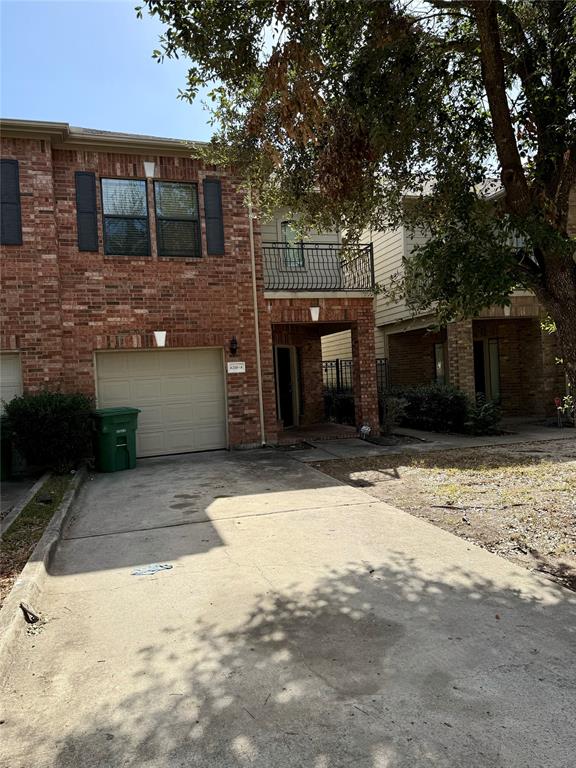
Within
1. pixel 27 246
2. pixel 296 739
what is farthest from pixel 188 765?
pixel 27 246

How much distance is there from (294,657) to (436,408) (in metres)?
11.1

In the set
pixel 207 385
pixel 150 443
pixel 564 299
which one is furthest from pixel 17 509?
pixel 564 299

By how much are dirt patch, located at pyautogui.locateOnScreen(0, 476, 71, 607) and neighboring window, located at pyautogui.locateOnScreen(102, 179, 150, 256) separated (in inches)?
195

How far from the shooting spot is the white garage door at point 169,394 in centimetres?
1056

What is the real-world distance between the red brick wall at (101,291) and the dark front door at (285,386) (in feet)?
9.55

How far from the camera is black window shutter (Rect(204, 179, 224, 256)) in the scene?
11.0 m

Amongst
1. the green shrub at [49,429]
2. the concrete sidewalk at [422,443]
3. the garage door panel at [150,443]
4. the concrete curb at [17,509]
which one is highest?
the green shrub at [49,429]

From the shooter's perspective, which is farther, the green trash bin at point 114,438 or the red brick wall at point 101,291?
the red brick wall at point 101,291

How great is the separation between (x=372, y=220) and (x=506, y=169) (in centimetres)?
239

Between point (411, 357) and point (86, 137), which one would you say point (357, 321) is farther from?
point (86, 137)

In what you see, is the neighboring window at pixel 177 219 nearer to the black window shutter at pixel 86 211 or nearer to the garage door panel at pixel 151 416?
the black window shutter at pixel 86 211

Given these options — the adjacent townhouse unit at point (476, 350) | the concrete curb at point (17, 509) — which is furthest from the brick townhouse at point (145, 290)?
the adjacent townhouse unit at point (476, 350)

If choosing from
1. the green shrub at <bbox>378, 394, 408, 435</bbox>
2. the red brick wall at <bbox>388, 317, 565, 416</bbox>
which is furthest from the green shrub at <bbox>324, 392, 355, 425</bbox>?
the red brick wall at <bbox>388, 317, 565, 416</bbox>

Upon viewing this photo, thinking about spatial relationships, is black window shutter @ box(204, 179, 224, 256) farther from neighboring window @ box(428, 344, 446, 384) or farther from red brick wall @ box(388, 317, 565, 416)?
neighboring window @ box(428, 344, 446, 384)
